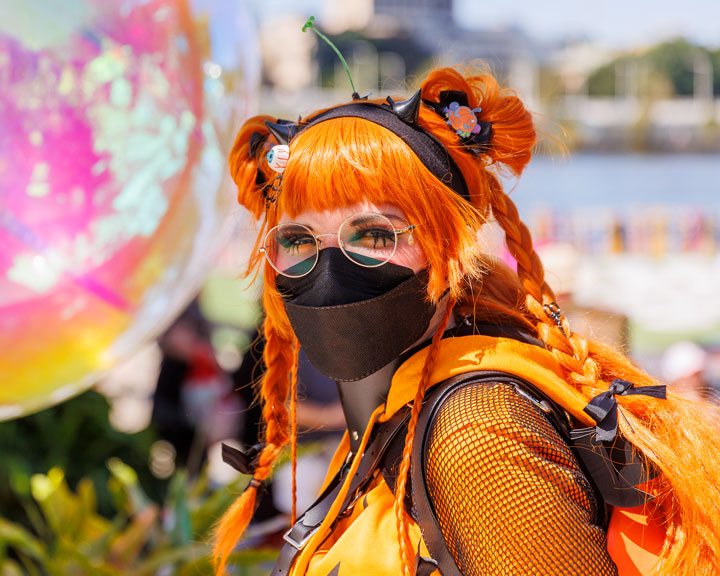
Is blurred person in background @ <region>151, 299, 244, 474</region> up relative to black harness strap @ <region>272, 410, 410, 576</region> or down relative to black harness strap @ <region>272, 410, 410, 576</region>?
down

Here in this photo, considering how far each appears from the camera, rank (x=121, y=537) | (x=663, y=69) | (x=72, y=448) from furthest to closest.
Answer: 1. (x=663, y=69)
2. (x=72, y=448)
3. (x=121, y=537)

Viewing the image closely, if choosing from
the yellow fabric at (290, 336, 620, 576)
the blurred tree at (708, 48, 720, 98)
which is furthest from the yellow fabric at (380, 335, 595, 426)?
the blurred tree at (708, 48, 720, 98)

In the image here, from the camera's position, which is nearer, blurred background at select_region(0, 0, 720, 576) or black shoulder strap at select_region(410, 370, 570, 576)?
black shoulder strap at select_region(410, 370, 570, 576)

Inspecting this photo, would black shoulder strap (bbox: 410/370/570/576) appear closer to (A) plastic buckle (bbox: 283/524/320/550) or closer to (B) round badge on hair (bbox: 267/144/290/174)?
(A) plastic buckle (bbox: 283/524/320/550)

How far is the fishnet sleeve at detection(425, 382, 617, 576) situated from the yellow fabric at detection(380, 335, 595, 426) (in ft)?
→ 0.17

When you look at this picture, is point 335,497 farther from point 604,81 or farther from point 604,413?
point 604,81

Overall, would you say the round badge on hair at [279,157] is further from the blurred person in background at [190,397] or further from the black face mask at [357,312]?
the blurred person in background at [190,397]

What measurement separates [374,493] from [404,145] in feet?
1.50

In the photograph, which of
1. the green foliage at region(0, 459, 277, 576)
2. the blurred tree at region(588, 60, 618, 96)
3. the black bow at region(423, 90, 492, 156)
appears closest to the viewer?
the black bow at region(423, 90, 492, 156)

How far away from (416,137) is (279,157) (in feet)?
0.61

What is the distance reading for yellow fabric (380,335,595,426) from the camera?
0.93 meters

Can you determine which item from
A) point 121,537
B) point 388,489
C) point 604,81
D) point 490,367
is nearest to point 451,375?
point 490,367

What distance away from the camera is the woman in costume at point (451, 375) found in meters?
0.85

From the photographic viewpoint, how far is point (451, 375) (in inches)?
37.5
